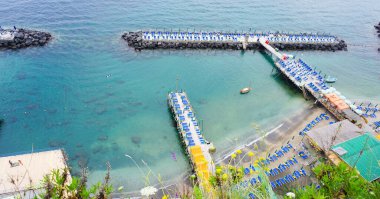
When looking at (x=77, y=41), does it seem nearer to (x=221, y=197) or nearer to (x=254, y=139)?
(x=254, y=139)

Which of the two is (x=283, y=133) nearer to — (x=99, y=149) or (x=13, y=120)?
(x=99, y=149)

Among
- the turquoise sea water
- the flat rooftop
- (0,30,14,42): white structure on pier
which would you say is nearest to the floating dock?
the turquoise sea water

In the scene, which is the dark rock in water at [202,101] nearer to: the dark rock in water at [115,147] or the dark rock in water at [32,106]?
the dark rock in water at [115,147]

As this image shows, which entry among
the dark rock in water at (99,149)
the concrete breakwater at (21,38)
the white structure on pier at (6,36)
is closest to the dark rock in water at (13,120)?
the dark rock in water at (99,149)

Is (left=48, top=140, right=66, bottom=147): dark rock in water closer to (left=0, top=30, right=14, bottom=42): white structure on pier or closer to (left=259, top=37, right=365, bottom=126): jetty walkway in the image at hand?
(left=0, top=30, right=14, bottom=42): white structure on pier

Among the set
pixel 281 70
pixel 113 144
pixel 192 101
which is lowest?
pixel 113 144

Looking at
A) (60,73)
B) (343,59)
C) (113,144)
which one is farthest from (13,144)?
(343,59)
